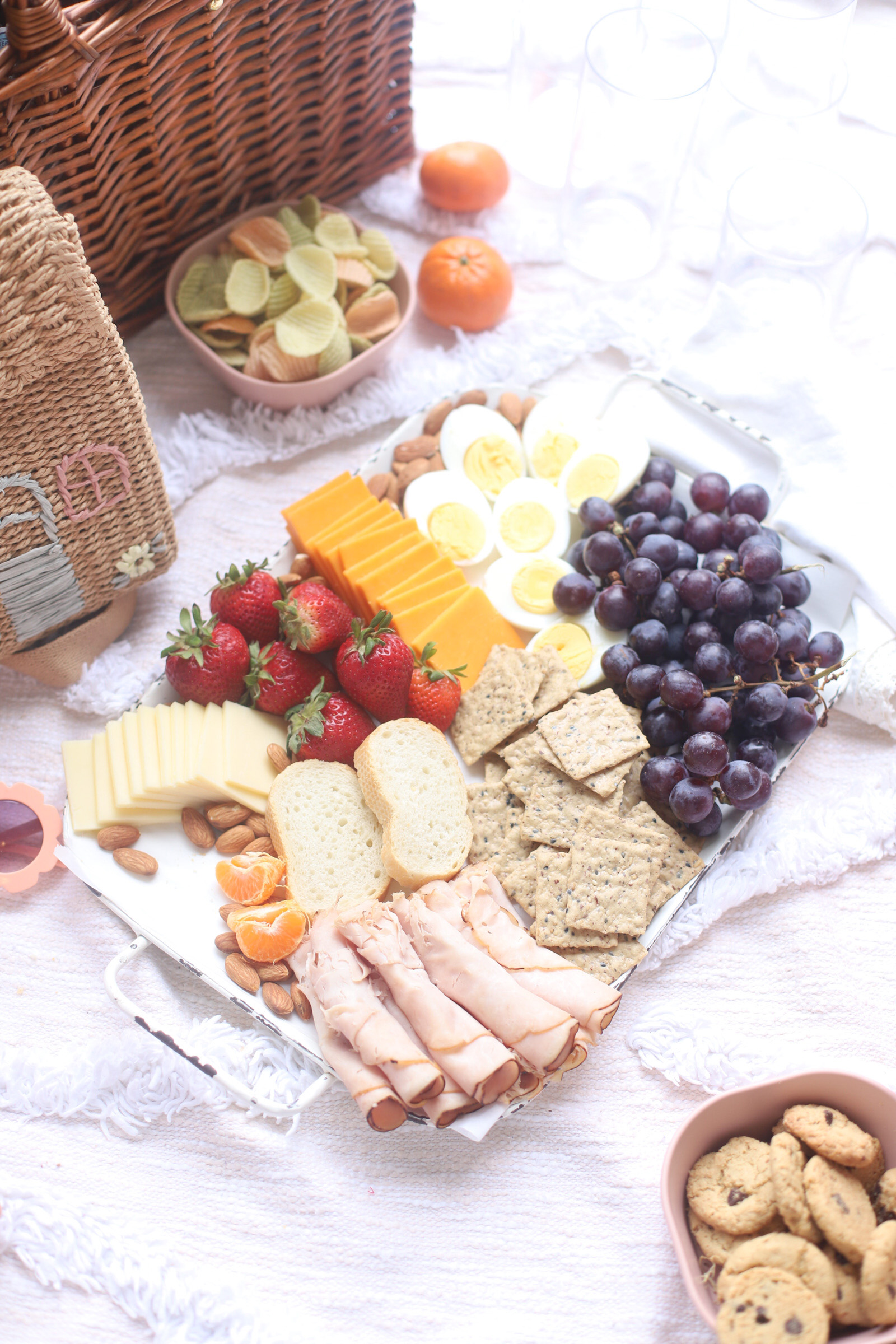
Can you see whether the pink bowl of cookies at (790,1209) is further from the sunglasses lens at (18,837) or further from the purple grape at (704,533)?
the sunglasses lens at (18,837)

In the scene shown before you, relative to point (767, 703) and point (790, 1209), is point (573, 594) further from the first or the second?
point (790, 1209)

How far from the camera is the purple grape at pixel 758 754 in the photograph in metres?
1.61

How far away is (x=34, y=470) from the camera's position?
1451 mm

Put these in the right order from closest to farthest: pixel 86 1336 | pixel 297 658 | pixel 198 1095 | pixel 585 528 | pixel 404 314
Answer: pixel 86 1336
pixel 198 1095
pixel 297 658
pixel 585 528
pixel 404 314

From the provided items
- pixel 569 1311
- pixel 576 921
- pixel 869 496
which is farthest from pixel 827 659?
pixel 569 1311

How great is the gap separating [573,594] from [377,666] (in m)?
0.35

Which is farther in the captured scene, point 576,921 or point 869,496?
point 869,496

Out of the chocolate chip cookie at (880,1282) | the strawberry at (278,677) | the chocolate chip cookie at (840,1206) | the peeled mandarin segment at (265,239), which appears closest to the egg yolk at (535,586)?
the strawberry at (278,677)

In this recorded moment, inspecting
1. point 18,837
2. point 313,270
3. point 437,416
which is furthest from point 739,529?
point 18,837

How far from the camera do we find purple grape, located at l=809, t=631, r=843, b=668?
66.2 inches

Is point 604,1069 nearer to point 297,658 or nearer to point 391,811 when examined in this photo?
point 391,811

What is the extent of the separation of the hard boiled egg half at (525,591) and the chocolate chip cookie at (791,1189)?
2.78 ft

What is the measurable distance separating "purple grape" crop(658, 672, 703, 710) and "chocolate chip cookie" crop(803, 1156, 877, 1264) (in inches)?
24.6

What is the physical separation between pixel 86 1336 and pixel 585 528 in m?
1.41
